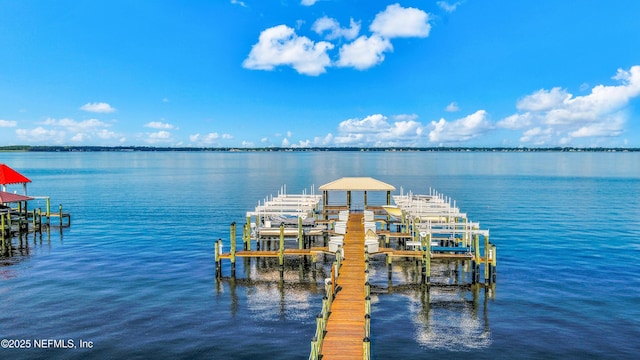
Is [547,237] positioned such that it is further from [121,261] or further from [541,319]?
[121,261]

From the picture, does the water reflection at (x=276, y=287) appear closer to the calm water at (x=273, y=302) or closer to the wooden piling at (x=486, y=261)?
the calm water at (x=273, y=302)

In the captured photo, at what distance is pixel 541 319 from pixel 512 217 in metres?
35.9

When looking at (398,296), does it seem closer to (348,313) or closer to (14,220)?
(348,313)

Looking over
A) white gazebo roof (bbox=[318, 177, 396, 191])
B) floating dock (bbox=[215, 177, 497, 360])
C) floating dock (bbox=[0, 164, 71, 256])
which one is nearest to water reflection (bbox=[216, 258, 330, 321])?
Result: floating dock (bbox=[215, 177, 497, 360])

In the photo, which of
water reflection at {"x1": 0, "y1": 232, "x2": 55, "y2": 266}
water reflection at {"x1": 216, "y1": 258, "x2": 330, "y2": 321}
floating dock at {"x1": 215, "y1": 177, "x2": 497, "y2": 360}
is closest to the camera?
floating dock at {"x1": 215, "y1": 177, "x2": 497, "y2": 360}

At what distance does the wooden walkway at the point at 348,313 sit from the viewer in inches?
734

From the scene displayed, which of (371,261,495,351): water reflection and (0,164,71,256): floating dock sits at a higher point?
(0,164,71,256): floating dock

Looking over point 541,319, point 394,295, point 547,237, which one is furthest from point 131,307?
point 547,237

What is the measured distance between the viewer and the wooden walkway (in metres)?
18.6

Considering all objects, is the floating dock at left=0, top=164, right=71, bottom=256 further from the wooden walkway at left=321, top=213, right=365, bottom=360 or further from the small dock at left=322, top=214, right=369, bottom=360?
the small dock at left=322, top=214, right=369, bottom=360

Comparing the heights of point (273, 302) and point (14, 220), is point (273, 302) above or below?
below

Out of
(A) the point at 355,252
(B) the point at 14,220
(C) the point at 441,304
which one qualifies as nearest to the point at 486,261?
(C) the point at 441,304

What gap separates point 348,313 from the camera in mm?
22125

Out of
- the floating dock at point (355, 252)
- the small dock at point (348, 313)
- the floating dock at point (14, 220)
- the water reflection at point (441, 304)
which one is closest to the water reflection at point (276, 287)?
the floating dock at point (355, 252)
